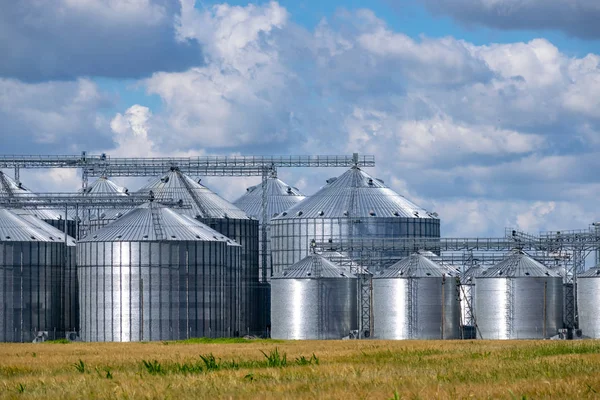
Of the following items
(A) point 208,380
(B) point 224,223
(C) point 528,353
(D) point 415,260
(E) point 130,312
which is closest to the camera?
(A) point 208,380

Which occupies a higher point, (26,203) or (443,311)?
(26,203)

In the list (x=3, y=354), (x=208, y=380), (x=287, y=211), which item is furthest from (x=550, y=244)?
(x=208, y=380)

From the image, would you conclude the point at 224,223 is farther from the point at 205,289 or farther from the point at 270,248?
the point at 205,289

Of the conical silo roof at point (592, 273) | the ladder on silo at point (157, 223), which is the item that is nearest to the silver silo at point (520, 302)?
the conical silo roof at point (592, 273)

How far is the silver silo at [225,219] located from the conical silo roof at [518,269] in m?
26.4

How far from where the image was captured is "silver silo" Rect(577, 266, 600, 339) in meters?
107

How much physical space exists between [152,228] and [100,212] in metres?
27.6

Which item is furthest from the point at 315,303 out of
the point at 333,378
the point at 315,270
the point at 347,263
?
the point at 333,378

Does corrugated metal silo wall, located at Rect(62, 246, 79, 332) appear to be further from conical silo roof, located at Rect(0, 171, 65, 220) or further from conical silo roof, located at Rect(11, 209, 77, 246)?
conical silo roof, located at Rect(0, 171, 65, 220)

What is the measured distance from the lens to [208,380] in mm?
40656

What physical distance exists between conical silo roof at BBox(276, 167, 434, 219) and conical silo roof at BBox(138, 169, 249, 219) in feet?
20.2

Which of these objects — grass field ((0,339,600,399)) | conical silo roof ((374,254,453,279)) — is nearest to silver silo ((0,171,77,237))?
conical silo roof ((374,254,453,279))

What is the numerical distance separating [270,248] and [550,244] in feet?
107

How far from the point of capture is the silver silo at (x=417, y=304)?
111 metres
